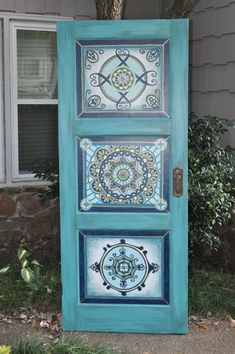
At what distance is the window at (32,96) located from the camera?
20.8ft

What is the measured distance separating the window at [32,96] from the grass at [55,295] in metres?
1.71

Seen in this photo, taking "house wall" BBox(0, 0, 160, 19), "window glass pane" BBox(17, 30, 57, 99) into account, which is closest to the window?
"window glass pane" BBox(17, 30, 57, 99)

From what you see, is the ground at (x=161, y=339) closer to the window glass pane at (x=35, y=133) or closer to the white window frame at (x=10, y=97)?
the white window frame at (x=10, y=97)

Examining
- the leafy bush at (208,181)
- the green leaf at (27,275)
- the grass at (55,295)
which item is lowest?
the grass at (55,295)

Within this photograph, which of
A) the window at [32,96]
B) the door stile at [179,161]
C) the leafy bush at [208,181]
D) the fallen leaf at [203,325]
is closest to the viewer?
the door stile at [179,161]

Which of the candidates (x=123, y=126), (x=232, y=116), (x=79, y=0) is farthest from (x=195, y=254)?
(x=79, y=0)

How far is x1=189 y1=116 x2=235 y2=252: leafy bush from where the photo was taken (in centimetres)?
482

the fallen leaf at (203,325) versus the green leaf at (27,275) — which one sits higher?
the green leaf at (27,275)

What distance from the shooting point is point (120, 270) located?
4.09m

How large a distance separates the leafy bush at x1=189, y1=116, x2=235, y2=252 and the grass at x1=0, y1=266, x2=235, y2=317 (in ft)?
1.16

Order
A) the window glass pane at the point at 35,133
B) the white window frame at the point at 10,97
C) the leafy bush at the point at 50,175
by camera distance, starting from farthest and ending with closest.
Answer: the window glass pane at the point at 35,133, the white window frame at the point at 10,97, the leafy bush at the point at 50,175

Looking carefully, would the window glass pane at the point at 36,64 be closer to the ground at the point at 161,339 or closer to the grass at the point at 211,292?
the grass at the point at 211,292

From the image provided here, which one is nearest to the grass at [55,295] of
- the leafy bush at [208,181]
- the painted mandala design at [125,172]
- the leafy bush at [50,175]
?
the leafy bush at [208,181]

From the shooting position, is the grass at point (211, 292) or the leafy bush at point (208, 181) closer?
the grass at point (211, 292)
